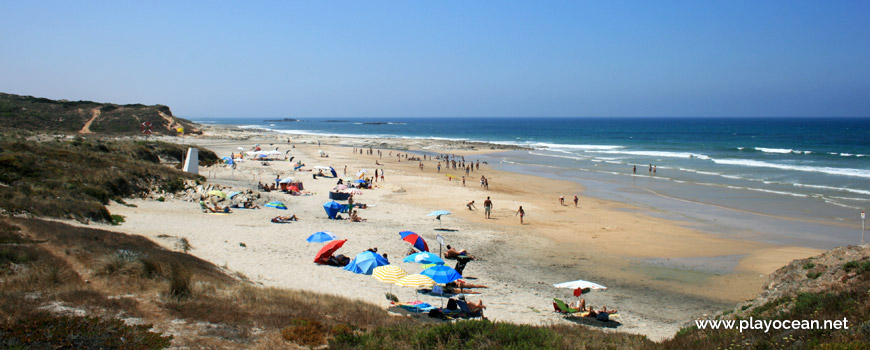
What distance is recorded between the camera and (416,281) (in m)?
12.1

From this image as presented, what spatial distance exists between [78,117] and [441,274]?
79.1 metres

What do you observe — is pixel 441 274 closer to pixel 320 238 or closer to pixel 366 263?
pixel 366 263

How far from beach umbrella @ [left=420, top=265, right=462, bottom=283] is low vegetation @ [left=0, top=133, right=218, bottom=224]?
11.5 metres

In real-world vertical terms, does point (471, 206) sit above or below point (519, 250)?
above

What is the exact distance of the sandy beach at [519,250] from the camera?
13.2 metres

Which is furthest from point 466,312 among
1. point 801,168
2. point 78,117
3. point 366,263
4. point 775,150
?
point 78,117

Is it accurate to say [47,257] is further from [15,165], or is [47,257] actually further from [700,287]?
[700,287]

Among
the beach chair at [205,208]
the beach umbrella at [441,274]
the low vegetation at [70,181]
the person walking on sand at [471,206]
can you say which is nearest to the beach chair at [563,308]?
the beach umbrella at [441,274]

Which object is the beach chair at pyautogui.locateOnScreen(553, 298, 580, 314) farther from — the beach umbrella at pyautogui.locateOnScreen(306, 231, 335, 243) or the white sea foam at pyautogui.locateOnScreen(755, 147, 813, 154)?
the white sea foam at pyautogui.locateOnScreen(755, 147, 813, 154)

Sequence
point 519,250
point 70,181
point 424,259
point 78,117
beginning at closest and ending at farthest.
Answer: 1. point 424,259
2. point 519,250
3. point 70,181
4. point 78,117

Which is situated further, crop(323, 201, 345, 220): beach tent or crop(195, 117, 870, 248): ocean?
crop(195, 117, 870, 248): ocean

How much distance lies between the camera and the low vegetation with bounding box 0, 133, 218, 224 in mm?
16047

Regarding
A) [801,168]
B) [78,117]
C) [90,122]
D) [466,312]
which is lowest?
[466,312]

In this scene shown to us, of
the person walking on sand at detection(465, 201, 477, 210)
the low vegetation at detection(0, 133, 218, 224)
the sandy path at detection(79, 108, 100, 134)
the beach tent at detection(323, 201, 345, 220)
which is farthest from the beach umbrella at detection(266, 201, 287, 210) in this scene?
the sandy path at detection(79, 108, 100, 134)
